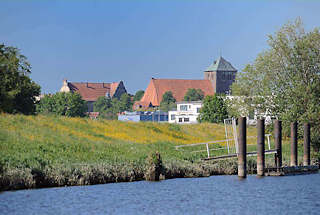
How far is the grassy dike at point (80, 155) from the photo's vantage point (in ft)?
88.6

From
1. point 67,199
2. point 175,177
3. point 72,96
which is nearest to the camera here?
point 67,199

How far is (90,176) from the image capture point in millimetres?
28078

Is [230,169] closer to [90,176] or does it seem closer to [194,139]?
[90,176]

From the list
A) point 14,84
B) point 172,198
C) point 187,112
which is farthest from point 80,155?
point 187,112

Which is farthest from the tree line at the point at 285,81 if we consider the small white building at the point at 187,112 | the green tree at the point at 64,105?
the green tree at the point at 64,105

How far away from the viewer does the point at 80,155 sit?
34031 mm

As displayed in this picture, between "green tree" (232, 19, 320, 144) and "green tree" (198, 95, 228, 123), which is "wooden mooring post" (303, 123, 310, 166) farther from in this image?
"green tree" (198, 95, 228, 123)

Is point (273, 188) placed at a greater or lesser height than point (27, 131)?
lesser

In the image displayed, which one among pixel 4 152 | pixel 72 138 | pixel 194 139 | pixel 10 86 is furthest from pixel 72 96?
pixel 4 152

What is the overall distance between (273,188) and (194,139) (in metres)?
26.8

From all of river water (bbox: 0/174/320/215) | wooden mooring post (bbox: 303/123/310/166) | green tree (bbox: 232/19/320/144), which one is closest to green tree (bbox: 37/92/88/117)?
green tree (bbox: 232/19/320/144)

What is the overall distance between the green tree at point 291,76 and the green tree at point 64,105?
315 ft

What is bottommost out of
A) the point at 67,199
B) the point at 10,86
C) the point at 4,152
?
the point at 67,199

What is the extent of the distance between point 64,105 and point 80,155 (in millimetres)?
123233
